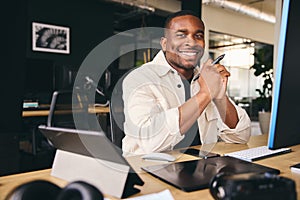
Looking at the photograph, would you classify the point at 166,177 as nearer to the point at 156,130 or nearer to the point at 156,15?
the point at 156,130

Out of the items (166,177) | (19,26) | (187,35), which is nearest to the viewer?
(166,177)

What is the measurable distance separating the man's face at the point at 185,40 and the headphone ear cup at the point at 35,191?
1061 millimetres

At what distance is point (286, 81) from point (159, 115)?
1.98ft

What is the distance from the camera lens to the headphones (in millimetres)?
470

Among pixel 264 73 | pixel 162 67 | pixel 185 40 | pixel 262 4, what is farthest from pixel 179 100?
pixel 262 4

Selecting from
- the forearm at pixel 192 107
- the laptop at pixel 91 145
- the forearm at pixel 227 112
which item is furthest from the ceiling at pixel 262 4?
the laptop at pixel 91 145

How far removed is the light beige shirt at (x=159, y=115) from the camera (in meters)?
1.27

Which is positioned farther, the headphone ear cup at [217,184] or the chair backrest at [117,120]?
the chair backrest at [117,120]

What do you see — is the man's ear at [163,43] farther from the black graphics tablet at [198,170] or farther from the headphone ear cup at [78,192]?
the headphone ear cup at [78,192]

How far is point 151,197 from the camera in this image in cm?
70

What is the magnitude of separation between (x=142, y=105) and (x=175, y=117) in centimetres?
19

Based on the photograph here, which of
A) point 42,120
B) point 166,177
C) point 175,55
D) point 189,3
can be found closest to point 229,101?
point 175,55

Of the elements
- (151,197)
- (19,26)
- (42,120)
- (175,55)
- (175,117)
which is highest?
(19,26)

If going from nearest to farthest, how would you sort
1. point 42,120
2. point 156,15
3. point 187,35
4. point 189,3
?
point 187,35 < point 42,120 < point 189,3 < point 156,15
